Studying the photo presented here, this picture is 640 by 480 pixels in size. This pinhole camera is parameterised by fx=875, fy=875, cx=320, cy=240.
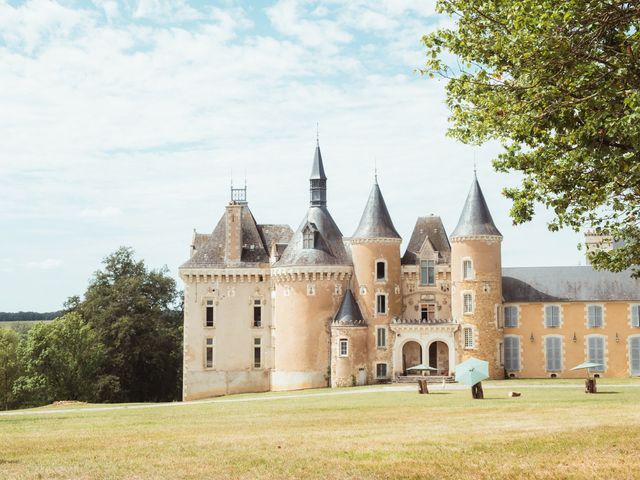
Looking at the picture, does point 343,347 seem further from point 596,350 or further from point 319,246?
point 596,350

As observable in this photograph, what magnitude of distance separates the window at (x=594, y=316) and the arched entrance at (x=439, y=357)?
981cm

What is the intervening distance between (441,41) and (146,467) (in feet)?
34.2

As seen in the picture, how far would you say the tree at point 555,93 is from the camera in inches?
607

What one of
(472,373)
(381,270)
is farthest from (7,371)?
(472,373)

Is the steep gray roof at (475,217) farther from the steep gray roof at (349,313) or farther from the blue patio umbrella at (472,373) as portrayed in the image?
the blue patio umbrella at (472,373)

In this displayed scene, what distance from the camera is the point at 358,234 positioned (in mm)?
58562

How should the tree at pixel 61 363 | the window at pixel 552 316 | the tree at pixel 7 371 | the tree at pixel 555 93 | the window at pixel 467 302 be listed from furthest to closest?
the tree at pixel 7 371 → the tree at pixel 61 363 → the window at pixel 552 316 → the window at pixel 467 302 → the tree at pixel 555 93

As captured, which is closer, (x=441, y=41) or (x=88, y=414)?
(x=441, y=41)

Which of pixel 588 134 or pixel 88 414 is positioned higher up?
pixel 588 134

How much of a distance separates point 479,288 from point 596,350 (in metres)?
9.42

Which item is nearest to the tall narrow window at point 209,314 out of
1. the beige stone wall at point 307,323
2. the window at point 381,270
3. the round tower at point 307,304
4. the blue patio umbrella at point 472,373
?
the round tower at point 307,304

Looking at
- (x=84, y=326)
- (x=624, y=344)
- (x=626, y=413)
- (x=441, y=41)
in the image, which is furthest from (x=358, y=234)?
(x=441, y=41)

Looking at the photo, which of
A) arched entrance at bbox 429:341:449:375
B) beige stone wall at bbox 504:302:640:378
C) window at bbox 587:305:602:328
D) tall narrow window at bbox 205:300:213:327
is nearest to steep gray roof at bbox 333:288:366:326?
arched entrance at bbox 429:341:449:375

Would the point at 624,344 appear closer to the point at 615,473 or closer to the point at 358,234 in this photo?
the point at 358,234
